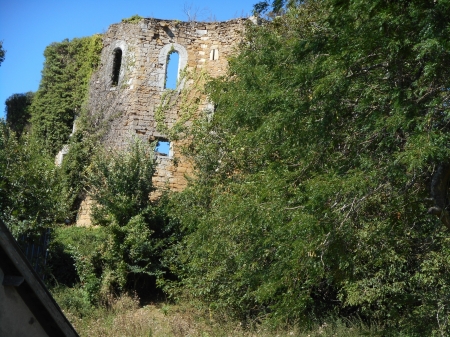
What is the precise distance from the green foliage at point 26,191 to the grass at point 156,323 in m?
1.81

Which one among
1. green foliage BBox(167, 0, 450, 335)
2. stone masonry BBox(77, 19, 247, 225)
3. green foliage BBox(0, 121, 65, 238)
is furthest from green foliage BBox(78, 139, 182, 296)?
green foliage BBox(167, 0, 450, 335)

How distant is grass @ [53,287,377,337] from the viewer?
11.6 meters

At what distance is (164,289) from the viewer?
1440cm

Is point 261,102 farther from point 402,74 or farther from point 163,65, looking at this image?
point 163,65

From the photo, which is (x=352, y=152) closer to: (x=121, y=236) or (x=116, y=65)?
(x=121, y=236)

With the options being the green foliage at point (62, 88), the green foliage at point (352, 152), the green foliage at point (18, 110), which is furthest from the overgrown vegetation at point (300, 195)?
the green foliage at point (18, 110)

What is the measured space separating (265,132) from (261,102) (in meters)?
0.47

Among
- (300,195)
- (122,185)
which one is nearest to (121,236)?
(122,185)

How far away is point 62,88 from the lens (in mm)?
21938

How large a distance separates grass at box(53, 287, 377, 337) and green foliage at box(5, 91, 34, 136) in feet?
33.8

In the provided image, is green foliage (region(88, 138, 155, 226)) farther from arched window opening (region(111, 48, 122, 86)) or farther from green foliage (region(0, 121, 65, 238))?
arched window opening (region(111, 48, 122, 86))

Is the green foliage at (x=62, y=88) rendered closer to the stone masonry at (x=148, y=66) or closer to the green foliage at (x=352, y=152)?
the stone masonry at (x=148, y=66)

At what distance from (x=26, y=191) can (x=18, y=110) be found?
10933mm

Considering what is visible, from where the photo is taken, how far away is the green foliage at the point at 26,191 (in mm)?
13221
